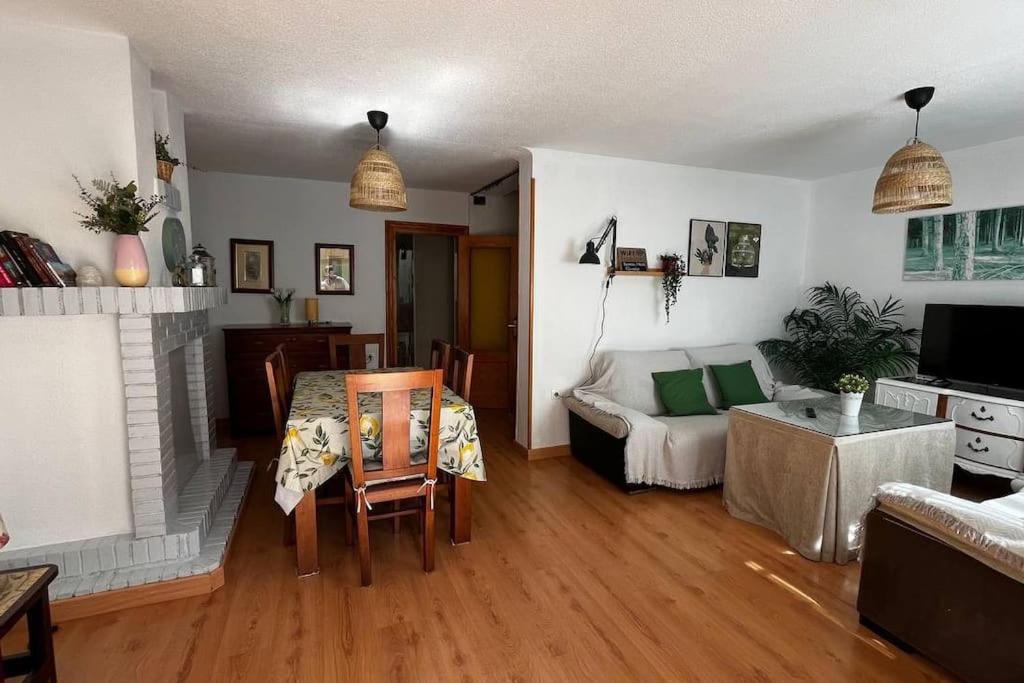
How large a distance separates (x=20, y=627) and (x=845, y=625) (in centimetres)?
336

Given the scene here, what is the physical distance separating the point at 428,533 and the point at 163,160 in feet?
7.36

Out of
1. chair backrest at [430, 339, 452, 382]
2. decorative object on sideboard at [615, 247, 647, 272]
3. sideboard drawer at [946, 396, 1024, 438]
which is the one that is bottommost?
sideboard drawer at [946, 396, 1024, 438]

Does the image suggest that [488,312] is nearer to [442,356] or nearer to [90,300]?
[442,356]

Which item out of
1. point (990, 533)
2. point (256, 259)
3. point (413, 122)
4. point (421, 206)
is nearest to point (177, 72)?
point (413, 122)

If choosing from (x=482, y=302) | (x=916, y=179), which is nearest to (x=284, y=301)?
(x=482, y=302)

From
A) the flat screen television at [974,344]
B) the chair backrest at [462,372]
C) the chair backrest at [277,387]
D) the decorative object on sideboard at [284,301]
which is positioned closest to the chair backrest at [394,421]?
the chair backrest at [277,387]

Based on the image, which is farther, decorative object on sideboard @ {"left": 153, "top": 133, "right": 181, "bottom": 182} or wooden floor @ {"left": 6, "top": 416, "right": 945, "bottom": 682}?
decorative object on sideboard @ {"left": 153, "top": 133, "right": 181, "bottom": 182}

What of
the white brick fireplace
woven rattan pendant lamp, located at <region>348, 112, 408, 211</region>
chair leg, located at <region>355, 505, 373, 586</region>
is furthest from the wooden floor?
woven rattan pendant lamp, located at <region>348, 112, 408, 211</region>

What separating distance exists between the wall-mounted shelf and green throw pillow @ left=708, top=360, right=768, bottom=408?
2.89ft

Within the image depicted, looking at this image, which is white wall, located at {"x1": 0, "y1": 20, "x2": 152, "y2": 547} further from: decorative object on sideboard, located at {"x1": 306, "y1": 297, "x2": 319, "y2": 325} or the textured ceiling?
decorative object on sideboard, located at {"x1": 306, "y1": 297, "x2": 319, "y2": 325}

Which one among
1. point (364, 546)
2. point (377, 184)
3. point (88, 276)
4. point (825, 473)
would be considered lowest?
point (364, 546)

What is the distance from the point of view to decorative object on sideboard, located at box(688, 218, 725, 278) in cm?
424

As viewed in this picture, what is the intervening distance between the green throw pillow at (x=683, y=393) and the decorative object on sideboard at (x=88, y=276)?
334cm

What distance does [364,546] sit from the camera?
7.20 ft
